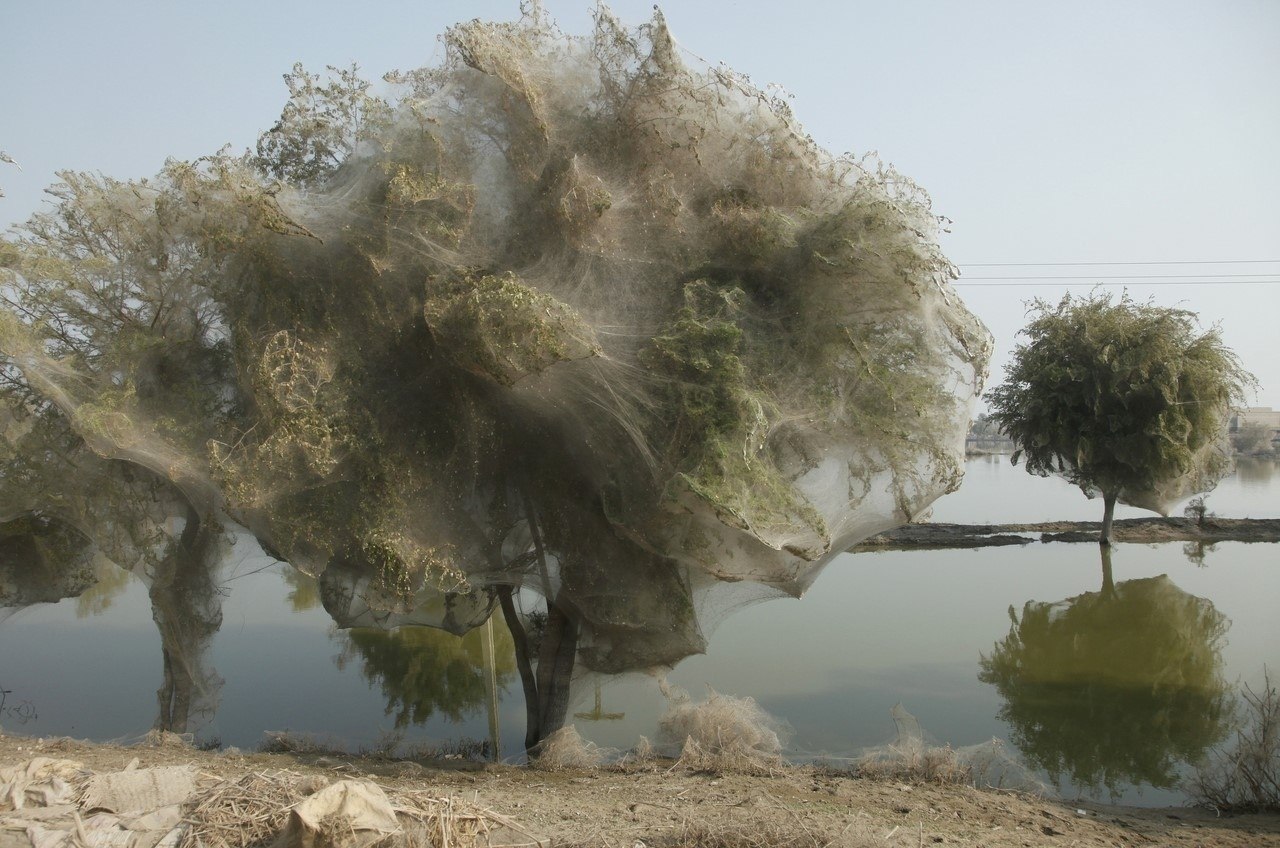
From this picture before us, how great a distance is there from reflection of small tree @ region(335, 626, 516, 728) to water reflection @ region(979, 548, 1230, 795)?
19.7 ft

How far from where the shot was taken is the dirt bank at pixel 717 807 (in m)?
4.44

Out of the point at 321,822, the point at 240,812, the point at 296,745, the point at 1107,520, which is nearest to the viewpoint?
the point at 321,822

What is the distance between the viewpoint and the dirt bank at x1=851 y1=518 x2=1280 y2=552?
19797 millimetres

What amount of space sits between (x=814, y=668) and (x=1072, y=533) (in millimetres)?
12995

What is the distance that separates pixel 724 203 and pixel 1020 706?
6.29 metres

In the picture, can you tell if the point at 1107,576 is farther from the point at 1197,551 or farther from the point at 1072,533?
the point at 1072,533

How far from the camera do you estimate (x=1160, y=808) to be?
6.25 metres

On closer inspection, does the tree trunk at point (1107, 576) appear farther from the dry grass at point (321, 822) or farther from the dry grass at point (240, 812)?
the dry grass at point (240, 812)

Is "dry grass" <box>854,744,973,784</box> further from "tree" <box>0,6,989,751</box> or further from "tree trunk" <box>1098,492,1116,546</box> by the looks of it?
"tree trunk" <box>1098,492,1116,546</box>

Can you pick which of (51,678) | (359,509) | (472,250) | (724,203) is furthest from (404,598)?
(51,678)

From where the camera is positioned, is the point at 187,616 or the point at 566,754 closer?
the point at 566,754

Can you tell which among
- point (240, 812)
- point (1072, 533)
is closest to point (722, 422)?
point (240, 812)

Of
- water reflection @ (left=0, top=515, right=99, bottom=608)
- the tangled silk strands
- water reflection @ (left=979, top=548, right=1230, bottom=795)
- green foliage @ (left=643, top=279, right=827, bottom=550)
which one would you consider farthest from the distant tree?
water reflection @ (left=0, top=515, right=99, bottom=608)

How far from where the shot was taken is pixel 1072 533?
20656 millimetres
